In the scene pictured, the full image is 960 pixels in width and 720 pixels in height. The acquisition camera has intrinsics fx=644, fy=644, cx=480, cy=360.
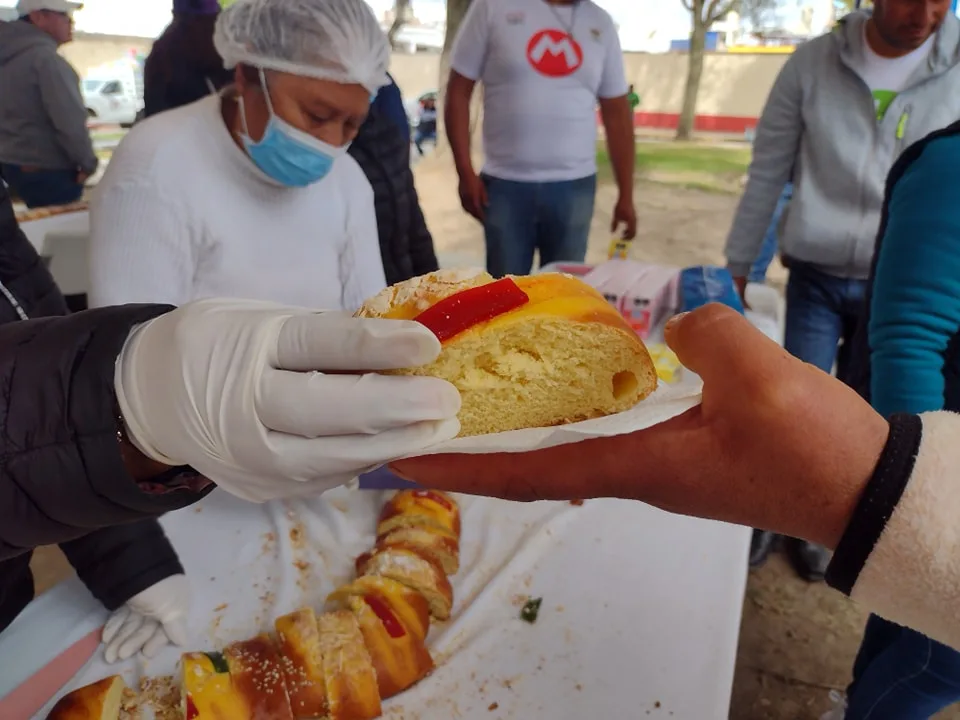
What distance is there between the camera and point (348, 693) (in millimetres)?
1096

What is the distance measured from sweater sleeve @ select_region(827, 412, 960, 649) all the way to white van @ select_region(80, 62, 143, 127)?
449 inches

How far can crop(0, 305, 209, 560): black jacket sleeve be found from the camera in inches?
31.8

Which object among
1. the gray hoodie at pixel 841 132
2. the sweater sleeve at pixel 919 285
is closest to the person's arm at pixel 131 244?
the sweater sleeve at pixel 919 285

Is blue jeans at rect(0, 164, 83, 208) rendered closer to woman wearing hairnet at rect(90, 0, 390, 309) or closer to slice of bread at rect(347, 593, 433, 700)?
woman wearing hairnet at rect(90, 0, 390, 309)

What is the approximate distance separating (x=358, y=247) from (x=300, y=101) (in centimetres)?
50

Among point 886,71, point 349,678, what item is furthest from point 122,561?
point 886,71

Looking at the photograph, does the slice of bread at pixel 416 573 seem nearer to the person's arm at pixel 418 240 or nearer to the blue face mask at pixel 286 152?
the blue face mask at pixel 286 152

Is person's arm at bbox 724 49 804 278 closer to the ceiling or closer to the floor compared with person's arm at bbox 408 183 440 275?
closer to the ceiling

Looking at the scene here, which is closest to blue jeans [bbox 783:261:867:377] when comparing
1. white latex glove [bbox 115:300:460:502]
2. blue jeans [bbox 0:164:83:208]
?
white latex glove [bbox 115:300:460:502]

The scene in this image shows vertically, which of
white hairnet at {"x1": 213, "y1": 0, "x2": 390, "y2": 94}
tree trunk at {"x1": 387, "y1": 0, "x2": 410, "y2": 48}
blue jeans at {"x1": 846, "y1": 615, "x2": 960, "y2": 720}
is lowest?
blue jeans at {"x1": 846, "y1": 615, "x2": 960, "y2": 720}

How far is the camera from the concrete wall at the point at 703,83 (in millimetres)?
13336

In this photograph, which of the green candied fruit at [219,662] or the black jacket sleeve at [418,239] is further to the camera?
the black jacket sleeve at [418,239]

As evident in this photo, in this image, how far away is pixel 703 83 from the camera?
1398cm

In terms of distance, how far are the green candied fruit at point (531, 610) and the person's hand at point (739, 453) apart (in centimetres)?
49
